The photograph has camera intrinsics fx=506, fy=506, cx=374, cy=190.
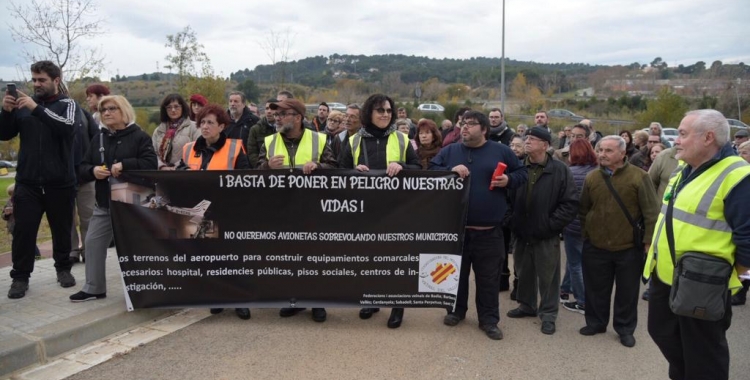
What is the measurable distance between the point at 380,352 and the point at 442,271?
3.18ft

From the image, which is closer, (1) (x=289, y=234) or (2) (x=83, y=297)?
(1) (x=289, y=234)

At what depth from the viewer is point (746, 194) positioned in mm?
2691

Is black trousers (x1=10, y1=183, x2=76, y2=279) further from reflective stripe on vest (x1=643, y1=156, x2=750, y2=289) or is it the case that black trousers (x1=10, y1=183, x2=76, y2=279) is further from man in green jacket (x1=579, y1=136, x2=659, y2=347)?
reflective stripe on vest (x1=643, y1=156, x2=750, y2=289)

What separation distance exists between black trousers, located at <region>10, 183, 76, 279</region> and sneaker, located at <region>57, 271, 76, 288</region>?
10cm

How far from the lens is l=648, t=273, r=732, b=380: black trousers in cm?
290

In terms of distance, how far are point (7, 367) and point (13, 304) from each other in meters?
1.25

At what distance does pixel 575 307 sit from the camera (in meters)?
5.42

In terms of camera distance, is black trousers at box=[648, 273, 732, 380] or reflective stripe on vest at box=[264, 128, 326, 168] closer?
black trousers at box=[648, 273, 732, 380]

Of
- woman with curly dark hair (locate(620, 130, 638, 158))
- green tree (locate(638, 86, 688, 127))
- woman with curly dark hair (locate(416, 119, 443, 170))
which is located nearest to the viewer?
woman with curly dark hair (locate(416, 119, 443, 170))

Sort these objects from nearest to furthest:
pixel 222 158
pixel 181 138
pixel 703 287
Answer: pixel 703 287, pixel 222 158, pixel 181 138

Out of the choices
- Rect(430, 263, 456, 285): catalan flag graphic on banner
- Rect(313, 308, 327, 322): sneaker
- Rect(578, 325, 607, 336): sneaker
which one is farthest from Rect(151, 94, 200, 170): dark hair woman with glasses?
Rect(578, 325, 607, 336): sneaker

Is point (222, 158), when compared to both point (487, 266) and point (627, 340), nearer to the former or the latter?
point (487, 266)

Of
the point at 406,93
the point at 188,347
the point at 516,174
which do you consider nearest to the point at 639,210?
the point at 516,174

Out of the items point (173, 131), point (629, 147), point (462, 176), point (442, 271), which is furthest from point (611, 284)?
point (173, 131)
